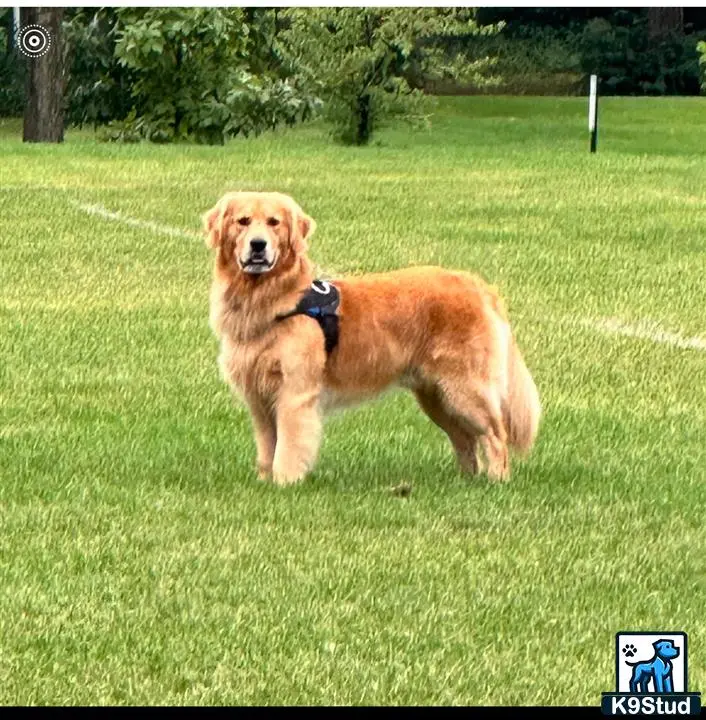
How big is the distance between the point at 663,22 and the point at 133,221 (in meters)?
15.5

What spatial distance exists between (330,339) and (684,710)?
3.40 m

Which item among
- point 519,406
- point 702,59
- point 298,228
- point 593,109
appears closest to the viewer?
point 298,228

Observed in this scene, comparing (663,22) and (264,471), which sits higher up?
(663,22)

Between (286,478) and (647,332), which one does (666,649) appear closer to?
(286,478)

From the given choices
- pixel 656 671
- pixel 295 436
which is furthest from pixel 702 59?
pixel 656 671

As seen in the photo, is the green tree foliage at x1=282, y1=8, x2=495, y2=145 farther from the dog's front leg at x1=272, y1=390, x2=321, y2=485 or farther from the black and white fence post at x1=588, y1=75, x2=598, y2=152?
A: the dog's front leg at x1=272, y1=390, x2=321, y2=485

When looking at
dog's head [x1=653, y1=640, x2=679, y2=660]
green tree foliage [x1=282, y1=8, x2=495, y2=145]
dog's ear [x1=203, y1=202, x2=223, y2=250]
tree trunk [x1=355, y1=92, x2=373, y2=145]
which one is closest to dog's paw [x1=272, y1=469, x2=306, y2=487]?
dog's ear [x1=203, y1=202, x2=223, y2=250]

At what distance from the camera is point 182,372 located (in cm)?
1035

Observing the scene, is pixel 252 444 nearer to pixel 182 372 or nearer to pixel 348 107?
pixel 182 372

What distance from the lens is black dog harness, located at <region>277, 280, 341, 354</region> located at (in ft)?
24.1

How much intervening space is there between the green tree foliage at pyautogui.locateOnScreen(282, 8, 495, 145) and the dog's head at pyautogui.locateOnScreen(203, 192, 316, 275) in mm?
19926

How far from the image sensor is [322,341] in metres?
7.37

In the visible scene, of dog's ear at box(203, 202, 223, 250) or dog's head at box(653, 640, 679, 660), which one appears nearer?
dog's head at box(653, 640, 679, 660)

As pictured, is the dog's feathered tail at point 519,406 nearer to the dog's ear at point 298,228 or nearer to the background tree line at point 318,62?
the dog's ear at point 298,228
